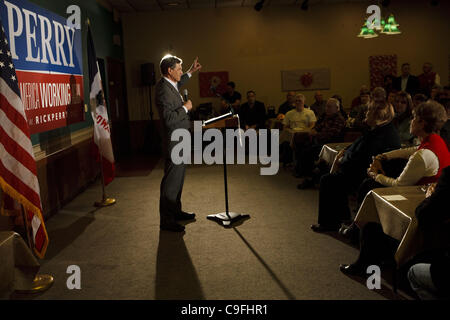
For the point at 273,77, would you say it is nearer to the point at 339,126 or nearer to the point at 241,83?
the point at 241,83

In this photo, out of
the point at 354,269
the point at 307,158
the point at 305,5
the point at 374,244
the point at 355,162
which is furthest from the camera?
the point at 305,5

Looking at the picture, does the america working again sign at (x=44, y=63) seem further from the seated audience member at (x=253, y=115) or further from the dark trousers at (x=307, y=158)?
the seated audience member at (x=253, y=115)

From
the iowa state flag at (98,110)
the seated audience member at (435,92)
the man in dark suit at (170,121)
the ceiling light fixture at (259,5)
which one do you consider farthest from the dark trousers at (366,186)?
the ceiling light fixture at (259,5)

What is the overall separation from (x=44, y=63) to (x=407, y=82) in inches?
277

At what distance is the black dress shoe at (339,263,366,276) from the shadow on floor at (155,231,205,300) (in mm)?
1061

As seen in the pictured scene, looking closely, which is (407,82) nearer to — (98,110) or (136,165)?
(136,165)

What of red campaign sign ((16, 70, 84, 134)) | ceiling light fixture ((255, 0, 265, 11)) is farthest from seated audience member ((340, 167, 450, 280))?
ceiling light fixture ((255, 0, 265, 11))

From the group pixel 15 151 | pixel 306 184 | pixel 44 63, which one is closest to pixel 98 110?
pixel 44 63

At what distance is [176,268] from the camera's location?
3238 millimetres

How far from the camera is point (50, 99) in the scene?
4.94m

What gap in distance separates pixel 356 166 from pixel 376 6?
7.58 m

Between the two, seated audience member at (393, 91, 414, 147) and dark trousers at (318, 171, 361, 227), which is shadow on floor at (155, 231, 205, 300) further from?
seated audience member at (393, 91, 414, 147)

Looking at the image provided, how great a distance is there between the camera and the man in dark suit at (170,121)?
398 centimetres
